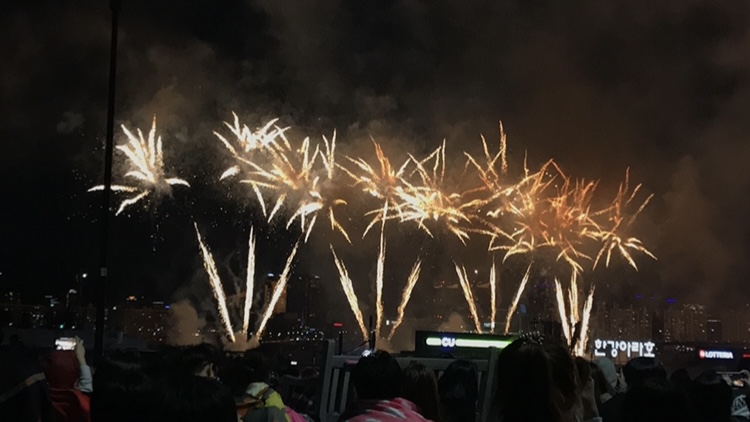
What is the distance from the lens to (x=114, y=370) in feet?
13.7

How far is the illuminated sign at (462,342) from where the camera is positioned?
61.3ft

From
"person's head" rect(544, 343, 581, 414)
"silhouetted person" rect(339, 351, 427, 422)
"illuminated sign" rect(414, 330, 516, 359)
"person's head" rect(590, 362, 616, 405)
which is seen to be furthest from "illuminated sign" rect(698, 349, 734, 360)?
"person's head" rect(544, 343, 581, 414)

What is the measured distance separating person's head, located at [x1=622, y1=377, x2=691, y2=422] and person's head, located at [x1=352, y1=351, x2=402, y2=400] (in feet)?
4.56

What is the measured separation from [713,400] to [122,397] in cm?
437

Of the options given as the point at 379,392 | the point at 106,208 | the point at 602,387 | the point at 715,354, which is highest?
the point at 106,208

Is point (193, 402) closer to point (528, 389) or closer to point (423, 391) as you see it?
point (528, 389)

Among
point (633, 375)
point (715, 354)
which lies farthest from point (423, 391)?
point (715, 354)

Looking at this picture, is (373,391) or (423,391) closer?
(373,391)

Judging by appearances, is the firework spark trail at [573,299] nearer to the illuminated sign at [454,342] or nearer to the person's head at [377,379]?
the illuminated sign at [454,342]

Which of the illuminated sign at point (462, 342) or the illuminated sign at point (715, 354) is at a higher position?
the illuminated sign at point (462, 342)

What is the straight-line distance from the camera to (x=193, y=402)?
10.6ft

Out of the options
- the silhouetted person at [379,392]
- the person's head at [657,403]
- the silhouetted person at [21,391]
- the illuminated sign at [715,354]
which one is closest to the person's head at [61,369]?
the silhouetted person at [21,391]

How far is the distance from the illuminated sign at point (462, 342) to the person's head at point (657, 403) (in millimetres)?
13934

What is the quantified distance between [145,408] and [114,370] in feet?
2.02
